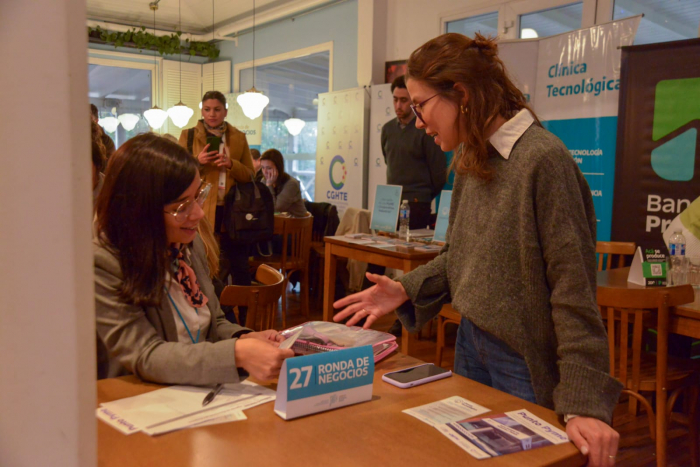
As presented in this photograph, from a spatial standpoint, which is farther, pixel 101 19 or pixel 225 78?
pixel 225 78

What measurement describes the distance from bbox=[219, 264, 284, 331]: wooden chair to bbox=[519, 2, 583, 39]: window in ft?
13.5

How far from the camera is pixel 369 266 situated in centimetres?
554

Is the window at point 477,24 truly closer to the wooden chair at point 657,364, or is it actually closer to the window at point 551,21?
the window at point 551,21

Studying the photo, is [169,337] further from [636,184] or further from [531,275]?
[636,184]

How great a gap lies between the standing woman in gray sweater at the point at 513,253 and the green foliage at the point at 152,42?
866 cm

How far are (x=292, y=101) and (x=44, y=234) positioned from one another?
405 inches

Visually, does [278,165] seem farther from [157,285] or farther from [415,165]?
[157,285]

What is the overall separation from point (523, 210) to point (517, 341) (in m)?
0.27

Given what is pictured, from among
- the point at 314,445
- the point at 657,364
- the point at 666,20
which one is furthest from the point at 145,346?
the point at 666,20

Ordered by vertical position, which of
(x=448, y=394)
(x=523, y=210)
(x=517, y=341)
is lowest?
(x=448, y=394)

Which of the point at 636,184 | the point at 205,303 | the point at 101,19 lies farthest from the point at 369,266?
the point at 101,19

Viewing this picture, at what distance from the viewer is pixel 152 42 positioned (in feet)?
29.5

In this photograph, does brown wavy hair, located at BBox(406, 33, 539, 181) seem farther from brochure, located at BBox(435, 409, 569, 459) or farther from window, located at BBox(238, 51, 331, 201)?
window, located at BBox(238, 51, 331, 201)

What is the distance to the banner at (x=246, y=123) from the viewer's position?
9.09 m
